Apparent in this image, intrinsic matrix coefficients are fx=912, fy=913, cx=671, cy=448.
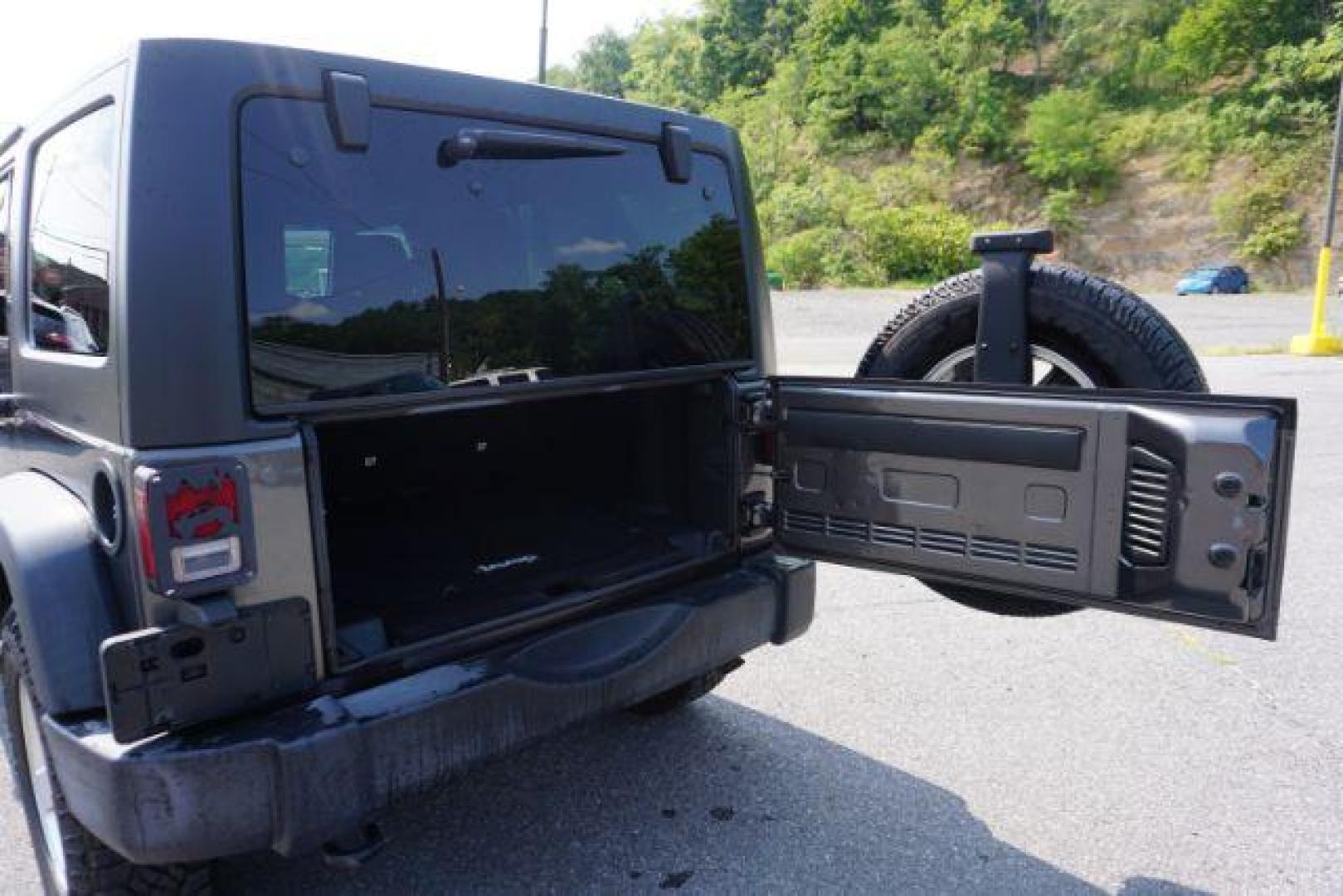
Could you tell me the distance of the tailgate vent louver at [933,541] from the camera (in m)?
2.38

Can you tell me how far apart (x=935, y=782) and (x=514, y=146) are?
7.55 feet

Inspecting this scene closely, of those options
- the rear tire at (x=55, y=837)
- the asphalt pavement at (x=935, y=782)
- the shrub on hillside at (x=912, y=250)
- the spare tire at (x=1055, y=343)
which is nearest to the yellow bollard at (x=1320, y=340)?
the asphalt pavement at (x=935, y=782)

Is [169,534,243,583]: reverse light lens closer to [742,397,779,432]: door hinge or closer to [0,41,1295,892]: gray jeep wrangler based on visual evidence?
[0,41,1295,892]: gray jeep wrangler

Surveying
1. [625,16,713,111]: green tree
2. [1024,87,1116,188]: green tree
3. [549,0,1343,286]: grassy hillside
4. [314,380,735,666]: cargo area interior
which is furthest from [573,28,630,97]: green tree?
[314,380,735,666]: cargo area interior

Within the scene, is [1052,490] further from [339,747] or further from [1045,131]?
[1045,131]

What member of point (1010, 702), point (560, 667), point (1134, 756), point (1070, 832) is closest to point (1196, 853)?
point (1070, 832)

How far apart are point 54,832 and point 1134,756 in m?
3.16

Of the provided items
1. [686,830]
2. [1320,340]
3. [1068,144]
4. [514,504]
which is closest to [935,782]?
[686,830]

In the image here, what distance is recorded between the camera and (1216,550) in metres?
2.09

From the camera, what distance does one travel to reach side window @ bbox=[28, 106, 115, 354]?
1.90 metres

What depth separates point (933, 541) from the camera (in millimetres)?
2564

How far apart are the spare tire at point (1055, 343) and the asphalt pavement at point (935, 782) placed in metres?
0.65

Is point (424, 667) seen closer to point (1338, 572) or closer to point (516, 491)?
point (516, 491)

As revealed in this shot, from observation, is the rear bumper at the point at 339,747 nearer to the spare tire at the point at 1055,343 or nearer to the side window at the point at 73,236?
the side window at the point at 73,236
